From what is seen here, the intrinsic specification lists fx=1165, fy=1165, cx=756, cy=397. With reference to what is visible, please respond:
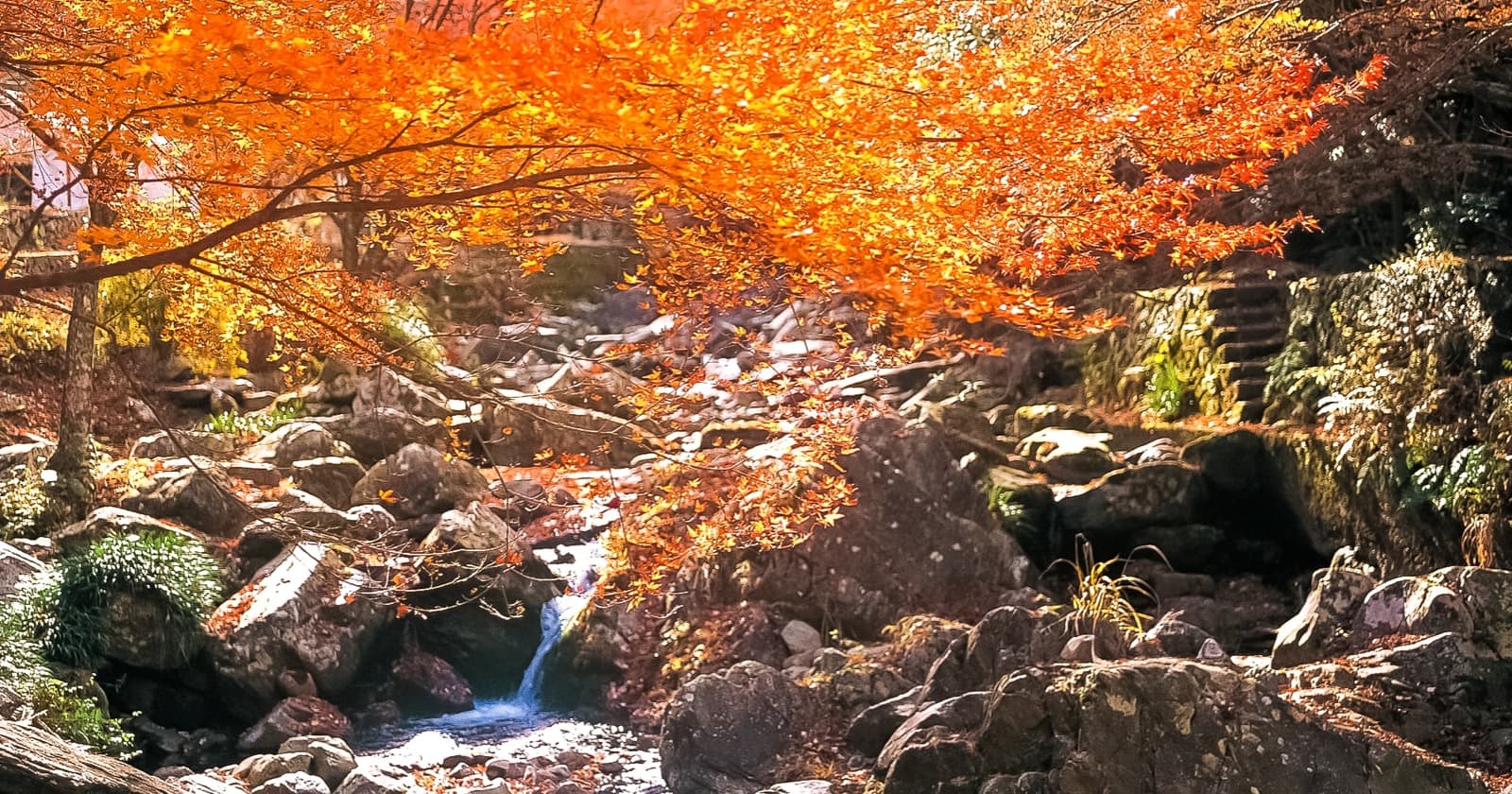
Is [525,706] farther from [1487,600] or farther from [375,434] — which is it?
[1487,600]

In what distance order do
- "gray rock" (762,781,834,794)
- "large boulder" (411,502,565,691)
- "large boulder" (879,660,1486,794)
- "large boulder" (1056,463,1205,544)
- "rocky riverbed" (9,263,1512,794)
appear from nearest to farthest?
1. "large boulder" (879,660,1486,794)
2. "rocky riverbed" (9,263,1512,794)
3. "gray rock" (762,781,834,794)
4. "large boulder" (411,502,565,691)
5. "large boulder" (1056,463,1205,544)

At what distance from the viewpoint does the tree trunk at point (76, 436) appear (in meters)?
12.4

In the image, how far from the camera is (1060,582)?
11742mm

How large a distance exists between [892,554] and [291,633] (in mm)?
5506

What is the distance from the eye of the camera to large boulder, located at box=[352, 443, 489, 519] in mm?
13422

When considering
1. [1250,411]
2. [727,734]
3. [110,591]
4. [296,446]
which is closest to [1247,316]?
[1250,411]

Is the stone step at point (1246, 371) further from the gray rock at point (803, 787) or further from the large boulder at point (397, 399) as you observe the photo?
the large boulder at point (397, 399)

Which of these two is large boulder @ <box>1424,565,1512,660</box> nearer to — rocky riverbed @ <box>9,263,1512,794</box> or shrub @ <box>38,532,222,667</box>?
rocky riverbed @ <box>9,263,1512,794</box>

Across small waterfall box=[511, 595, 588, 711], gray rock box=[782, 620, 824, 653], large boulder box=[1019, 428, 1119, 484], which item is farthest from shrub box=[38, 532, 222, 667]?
large boulder box=[1019, 428, 1119, 484]

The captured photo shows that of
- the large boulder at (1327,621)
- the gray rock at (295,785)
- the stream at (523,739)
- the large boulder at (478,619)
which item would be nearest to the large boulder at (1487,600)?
the large boulder at (1327,621)

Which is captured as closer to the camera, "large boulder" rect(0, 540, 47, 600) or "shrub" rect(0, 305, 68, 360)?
"large boulder" rect(0, 540, 47, 600)

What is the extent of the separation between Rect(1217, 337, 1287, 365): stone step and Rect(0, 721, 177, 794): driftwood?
466 inches

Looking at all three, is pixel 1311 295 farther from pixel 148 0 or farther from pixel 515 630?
pixel 148 0

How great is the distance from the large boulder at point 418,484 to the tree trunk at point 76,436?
279 centimetres
